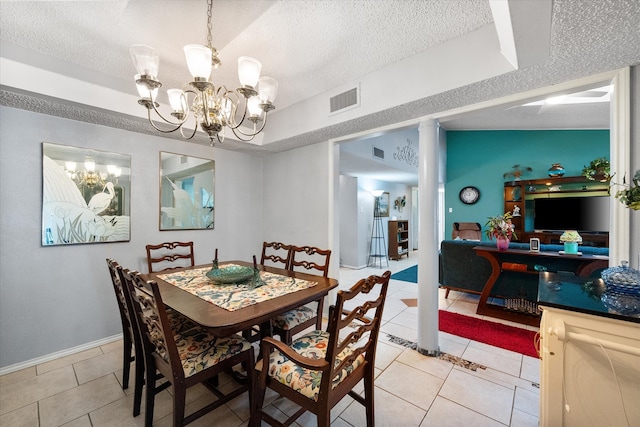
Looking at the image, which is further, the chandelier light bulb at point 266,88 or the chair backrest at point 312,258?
the chair backrest at point 312,258

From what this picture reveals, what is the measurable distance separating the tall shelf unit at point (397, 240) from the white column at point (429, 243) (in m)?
4.85

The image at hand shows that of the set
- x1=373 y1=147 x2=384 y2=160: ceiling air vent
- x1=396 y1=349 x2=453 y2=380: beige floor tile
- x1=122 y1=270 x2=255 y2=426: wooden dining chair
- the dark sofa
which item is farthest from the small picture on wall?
x1=122 y1=270 x2=255 y2=426: wooden dining chair

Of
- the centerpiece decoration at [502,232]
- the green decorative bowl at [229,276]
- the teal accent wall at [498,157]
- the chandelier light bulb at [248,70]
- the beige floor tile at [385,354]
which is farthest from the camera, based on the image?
the teal accent wall at [498,157]

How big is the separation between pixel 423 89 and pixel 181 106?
1789 mm

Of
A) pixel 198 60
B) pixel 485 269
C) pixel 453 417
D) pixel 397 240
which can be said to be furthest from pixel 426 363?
pixel 397 240

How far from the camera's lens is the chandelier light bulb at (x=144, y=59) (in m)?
1.37

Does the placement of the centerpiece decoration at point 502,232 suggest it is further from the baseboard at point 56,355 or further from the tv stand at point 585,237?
the baseboard at point 56,355

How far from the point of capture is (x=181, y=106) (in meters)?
1.82

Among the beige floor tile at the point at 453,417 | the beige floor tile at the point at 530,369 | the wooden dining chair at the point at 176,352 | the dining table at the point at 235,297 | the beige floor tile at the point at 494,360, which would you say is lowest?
the beige floor tile at the point at 453,417

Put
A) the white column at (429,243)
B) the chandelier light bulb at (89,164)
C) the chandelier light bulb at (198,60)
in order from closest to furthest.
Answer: the chandelier light bulb at (198,60) < the white column at (429,243) < the chandelier light bulb at (89,164)

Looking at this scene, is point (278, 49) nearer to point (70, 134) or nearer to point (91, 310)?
point (70, 134)

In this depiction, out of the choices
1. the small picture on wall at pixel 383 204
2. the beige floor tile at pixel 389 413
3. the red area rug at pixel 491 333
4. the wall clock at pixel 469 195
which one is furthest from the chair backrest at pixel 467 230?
the beige floor tile at pixel 389 413

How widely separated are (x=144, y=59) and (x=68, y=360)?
2622 mm

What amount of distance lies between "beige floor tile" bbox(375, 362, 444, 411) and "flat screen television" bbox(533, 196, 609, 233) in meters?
5.55
